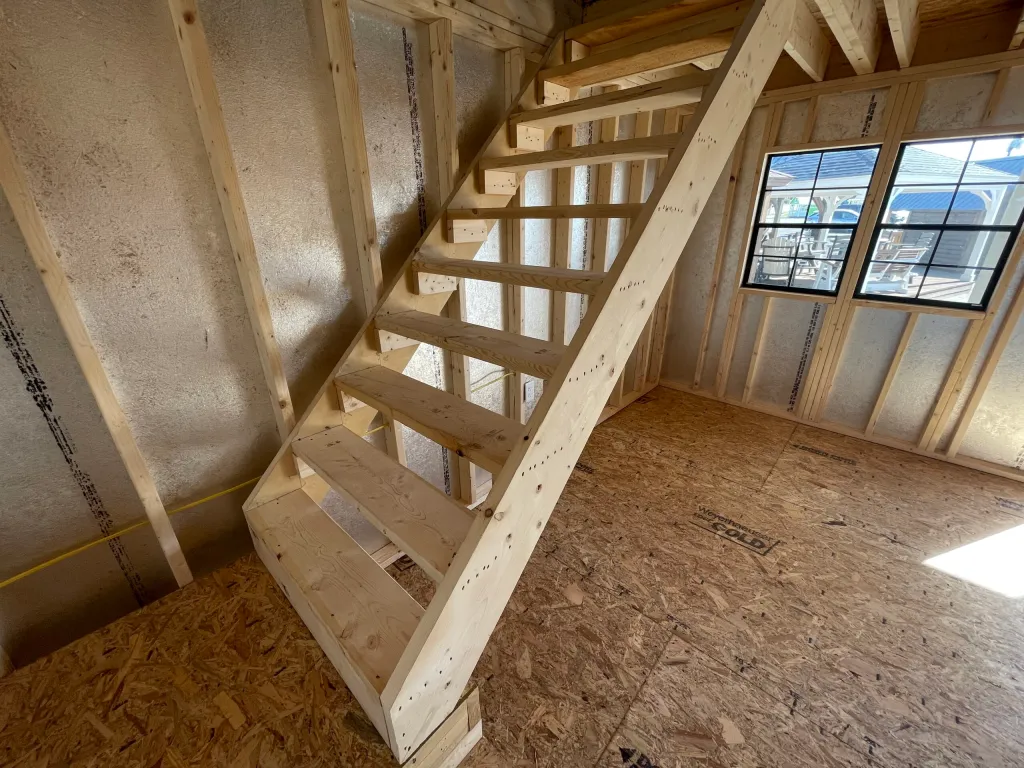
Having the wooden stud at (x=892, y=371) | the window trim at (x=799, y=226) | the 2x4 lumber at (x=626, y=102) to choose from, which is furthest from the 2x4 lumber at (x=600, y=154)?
the wooden stud at (x=892, y=371)

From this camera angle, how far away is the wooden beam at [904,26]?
1942 mm

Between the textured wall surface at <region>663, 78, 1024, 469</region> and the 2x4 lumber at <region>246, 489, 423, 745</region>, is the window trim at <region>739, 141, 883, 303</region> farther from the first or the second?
the 2x4 lumber at <region>246, 489, 423, 745</region>

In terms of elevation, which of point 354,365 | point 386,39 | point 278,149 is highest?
point 386,39

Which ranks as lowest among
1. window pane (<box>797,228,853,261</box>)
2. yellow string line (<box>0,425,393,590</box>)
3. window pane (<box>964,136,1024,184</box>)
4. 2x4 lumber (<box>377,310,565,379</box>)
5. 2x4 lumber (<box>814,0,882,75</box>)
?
yellow string line (<box>0,425,393,590</box>)

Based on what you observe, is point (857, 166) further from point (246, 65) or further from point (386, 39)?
point (246, 65)

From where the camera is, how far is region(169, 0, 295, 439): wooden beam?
47.1 inches

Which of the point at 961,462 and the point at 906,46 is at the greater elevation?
the point at 906,46

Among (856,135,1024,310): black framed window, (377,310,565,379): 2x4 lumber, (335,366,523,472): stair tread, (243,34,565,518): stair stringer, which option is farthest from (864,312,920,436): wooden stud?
(335,366,523,472): stair tread

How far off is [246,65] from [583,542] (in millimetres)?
2515

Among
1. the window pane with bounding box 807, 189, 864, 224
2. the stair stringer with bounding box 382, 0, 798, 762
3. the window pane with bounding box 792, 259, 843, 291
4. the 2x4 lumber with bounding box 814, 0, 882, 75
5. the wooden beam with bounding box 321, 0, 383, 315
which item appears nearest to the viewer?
the stair stringer with bounding box 382, 0, 798, 762

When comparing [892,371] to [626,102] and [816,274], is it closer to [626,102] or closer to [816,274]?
[816,274]

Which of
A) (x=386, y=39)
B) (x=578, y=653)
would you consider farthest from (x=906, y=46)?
(x=578, y=653)

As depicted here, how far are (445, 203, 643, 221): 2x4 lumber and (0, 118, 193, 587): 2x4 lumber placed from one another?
4.17ft

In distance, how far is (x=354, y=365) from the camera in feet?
5.72
